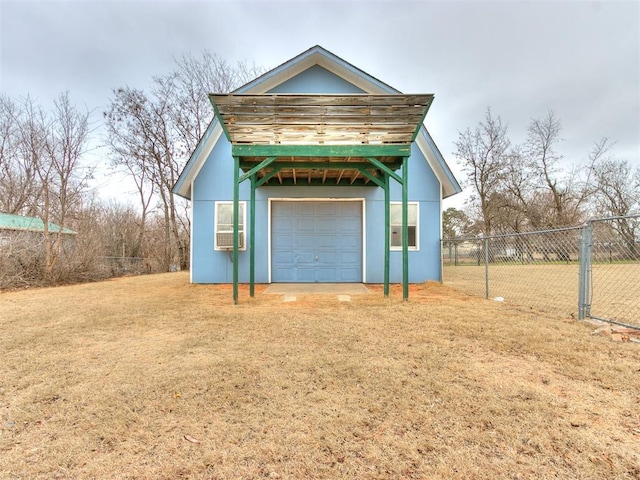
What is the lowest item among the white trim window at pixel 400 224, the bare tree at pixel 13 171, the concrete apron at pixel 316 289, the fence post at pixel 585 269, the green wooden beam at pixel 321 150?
the concrete apron at pixel 316 289

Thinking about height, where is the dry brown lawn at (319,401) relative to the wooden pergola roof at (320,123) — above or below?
below

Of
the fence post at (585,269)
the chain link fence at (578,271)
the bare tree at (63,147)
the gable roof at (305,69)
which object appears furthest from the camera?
the bare tree at (63,147)

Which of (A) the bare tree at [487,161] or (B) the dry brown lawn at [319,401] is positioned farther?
(A) the bare tree at [487,161]

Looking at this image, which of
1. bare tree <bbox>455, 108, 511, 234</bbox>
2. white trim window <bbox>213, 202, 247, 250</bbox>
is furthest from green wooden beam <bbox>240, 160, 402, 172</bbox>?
bare tree <bbox>455, 108, 511, 234</bbox>

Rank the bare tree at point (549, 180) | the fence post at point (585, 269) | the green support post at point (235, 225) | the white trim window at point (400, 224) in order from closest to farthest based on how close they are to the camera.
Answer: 1. the fence post at point (585, 269)
2. the green support post at point (235, 225)
3. the white trim window at point (400, 224)
4. the bare tree at point (549, 180)

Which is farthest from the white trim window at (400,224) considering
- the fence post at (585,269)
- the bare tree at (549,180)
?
the bare tree at (549,180)

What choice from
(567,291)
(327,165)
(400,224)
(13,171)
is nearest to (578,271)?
(567,291)

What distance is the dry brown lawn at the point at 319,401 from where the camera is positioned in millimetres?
1694

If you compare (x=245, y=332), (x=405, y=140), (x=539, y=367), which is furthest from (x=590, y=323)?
(x=245, y=332)

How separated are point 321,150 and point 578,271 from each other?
667cm

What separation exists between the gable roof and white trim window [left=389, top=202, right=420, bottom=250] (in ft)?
4.00

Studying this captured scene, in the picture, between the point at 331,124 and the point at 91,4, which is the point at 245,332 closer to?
the point at 331,124

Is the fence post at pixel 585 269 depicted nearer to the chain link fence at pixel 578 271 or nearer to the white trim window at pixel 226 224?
the chain link fence at pixel 578 271

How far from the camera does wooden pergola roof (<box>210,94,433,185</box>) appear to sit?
5836 millimetres
